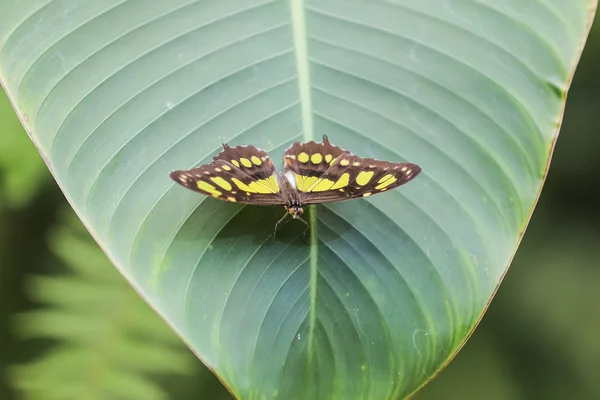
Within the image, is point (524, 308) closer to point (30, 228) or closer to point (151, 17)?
point (151, 17)

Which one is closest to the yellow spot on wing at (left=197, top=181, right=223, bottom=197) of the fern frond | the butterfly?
the butterfly

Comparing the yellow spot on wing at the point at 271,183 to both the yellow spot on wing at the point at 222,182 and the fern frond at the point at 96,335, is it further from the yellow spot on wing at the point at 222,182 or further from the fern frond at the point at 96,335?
the fern frond at the point at 96,335

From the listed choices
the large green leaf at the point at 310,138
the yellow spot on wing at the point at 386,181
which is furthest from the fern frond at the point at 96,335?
the yellow spot on wing at the point at 386,181

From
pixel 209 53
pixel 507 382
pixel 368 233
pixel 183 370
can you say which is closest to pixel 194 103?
pixel 209 53

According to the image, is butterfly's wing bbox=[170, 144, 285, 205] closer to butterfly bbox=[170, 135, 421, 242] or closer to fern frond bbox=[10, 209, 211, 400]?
butterfly bbox=[170, 135, 421, 242]

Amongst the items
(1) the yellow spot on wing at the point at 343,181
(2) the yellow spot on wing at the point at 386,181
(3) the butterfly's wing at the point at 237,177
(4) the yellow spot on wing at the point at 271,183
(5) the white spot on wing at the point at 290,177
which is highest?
(3) the butterfly's wing at the point at 237,177

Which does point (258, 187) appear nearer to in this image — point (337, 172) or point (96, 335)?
point (337, 172)

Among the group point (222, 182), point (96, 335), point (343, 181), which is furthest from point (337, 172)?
point (96, 335)
